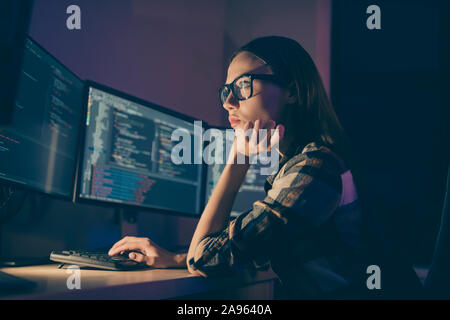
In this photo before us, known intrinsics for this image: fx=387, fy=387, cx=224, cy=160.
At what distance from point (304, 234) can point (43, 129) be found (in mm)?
727

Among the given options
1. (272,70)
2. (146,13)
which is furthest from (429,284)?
(146,13)

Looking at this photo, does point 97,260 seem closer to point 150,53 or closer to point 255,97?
point 255,97

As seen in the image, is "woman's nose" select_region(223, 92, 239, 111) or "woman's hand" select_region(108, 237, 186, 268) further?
"woman's nose" select_region(223, 92, 239, 111)

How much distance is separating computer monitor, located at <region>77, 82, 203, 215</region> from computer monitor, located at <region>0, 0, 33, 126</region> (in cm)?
55

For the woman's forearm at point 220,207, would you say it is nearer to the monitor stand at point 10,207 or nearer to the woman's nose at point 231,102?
the woman's nose at point 231,102

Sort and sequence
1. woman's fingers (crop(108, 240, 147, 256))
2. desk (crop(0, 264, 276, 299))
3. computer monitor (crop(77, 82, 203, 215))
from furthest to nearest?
computer monitor (crop(77, 82, 203, 215))
woman's fingers (crop(108, 240, 147, 256))
desk (crop(0, 264, 276, 299))

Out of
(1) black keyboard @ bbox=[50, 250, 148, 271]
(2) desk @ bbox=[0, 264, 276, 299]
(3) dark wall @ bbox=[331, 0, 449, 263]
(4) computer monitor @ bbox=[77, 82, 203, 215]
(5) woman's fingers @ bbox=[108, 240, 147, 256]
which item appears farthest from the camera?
(3) dark wall @ bbox=[331, 0, 449, 263]

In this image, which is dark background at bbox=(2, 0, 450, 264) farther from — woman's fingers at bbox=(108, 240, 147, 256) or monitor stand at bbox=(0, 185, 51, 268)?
woman's fingers at bbox=(108, 240, 147, 256)

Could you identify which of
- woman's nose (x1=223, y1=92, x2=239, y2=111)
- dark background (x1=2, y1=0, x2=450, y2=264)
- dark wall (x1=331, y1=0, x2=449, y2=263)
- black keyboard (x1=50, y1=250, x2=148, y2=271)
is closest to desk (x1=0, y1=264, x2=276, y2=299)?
black keyboard (x1=50, y1=250, x2=148, y2=271)

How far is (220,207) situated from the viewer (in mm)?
964

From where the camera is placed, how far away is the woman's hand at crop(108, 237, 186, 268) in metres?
0.96

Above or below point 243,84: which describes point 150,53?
above

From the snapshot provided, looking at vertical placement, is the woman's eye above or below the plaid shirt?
above

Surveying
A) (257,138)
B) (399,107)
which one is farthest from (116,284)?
(399,107)
